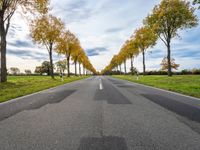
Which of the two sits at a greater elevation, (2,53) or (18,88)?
(2,53)

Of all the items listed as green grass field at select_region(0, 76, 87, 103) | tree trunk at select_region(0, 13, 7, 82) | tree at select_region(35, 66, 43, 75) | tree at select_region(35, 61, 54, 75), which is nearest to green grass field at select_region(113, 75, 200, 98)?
green grass field at select_region(0, 76, 87, 103)

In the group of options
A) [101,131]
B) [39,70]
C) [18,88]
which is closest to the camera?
[101,131]

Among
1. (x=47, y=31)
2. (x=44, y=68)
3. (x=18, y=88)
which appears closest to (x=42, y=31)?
(x=47, y=31)

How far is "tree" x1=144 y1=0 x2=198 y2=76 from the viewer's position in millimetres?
34562

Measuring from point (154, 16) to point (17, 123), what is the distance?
35.9m

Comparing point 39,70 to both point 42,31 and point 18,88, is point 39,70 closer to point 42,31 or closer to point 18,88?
point 42,31

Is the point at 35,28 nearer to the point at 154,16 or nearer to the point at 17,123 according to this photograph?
the point at 154,16

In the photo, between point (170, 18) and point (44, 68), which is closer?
point (170, 18)

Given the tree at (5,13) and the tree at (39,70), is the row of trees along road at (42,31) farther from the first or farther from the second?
the tree at (39,70)

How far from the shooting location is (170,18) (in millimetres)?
35312

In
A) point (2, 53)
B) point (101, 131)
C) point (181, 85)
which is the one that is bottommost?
point (181, 85)

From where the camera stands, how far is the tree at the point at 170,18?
3456cm

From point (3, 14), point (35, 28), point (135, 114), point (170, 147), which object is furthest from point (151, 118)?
point (35, 28)

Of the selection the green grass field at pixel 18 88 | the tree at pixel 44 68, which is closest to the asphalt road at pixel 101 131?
the green grass field at pixel 18 88
